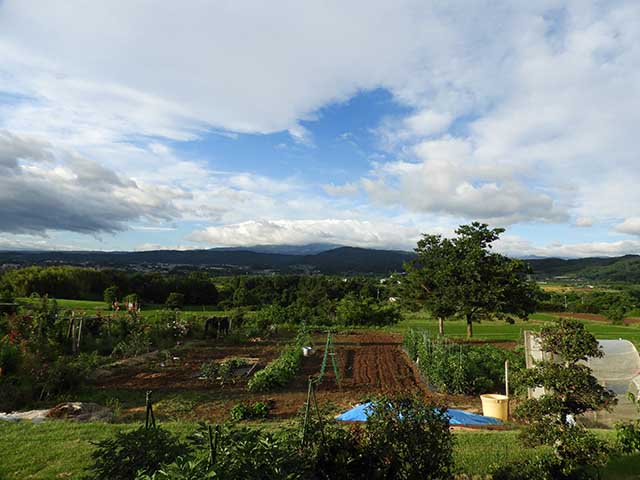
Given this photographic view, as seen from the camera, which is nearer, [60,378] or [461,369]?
[60,378]

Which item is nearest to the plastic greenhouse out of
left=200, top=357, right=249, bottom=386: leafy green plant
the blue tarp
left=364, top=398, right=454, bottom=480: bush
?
the blue tarp

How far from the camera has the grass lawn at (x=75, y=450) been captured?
4906 millimetres

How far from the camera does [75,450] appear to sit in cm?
559

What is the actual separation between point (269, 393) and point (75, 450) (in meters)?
5.05

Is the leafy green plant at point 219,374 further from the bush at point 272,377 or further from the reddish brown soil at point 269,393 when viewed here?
the bush at point 272,377

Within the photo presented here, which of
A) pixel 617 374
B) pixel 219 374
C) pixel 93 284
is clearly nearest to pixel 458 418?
pixel 617 374

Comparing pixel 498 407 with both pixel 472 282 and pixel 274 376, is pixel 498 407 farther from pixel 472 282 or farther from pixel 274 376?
pixel 472 282

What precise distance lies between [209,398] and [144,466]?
7158mm

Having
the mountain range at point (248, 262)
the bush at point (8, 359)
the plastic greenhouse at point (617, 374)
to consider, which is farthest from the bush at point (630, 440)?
the mountain range at point (248, 262)

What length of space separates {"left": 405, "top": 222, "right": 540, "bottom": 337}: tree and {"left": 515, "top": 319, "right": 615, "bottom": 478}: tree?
1674 centimetres

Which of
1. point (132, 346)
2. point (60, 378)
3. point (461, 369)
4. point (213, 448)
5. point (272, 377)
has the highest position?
point (213, 448)

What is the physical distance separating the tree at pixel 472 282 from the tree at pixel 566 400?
54.9 ft

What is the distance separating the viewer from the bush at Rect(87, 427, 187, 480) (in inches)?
109

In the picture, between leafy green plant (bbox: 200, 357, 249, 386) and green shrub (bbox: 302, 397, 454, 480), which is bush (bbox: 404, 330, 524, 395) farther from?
green shrub (bbox: 302, 397, 454, 480)
